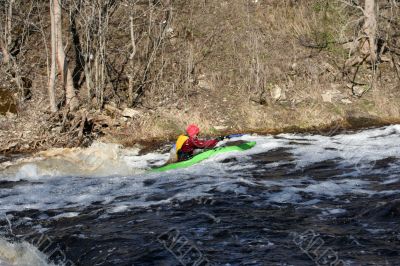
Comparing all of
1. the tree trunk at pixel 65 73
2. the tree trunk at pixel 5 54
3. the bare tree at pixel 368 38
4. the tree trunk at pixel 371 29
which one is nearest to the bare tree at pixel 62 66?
the tree trunk at pixel 65 73

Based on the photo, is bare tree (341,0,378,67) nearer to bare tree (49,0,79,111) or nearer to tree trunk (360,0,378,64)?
tree trunk (360,0,378,64)

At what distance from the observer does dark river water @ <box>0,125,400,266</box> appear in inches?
242

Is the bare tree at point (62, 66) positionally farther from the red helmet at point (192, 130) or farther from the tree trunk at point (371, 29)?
the tree trunk at point (371, 29)

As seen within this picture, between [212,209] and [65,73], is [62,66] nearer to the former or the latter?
[65,73]

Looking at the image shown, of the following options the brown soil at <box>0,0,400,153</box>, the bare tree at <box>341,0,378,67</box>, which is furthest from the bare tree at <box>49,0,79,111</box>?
the bare tree at <box>341,0,378,67</box>

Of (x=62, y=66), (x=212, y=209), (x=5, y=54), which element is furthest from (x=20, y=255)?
(x=5, y=54)

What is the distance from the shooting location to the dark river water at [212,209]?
20.2 feet

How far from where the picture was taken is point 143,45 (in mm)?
19594

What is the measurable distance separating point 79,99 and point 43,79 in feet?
5.87

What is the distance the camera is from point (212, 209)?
26.2ft

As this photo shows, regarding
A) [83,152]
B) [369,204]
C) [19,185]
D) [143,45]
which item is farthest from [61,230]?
[143,45]

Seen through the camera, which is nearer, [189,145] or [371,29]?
[189,145]

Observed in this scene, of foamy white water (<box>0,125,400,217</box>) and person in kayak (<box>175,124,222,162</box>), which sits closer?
foamy white water (<box>0,125,400,217</box>)

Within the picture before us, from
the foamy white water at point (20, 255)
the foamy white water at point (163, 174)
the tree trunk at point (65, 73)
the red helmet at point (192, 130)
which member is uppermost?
the tree trunk at point (65, 73)
